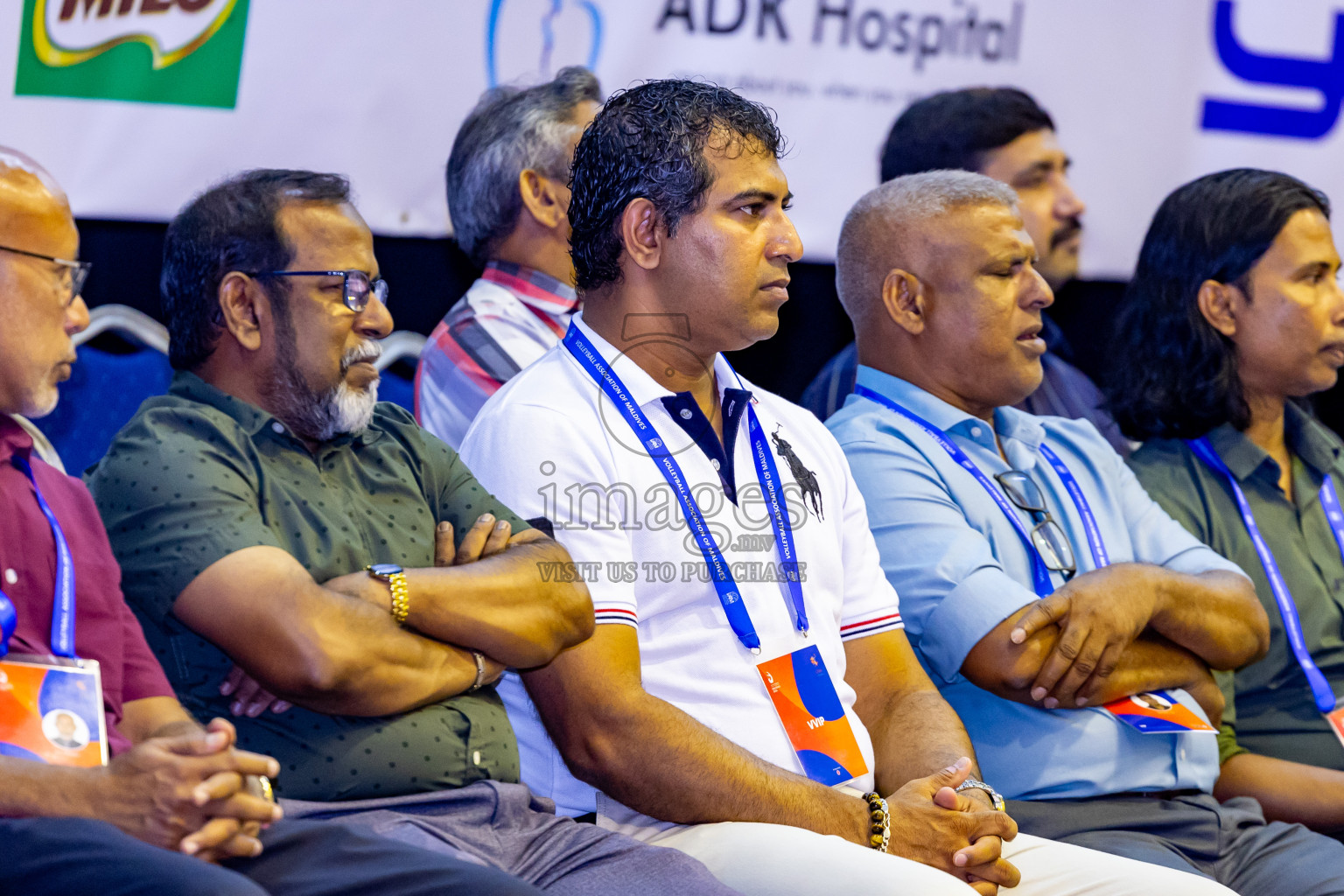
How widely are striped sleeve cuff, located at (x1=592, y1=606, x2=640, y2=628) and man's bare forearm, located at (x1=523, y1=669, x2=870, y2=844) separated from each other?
0.12 meters

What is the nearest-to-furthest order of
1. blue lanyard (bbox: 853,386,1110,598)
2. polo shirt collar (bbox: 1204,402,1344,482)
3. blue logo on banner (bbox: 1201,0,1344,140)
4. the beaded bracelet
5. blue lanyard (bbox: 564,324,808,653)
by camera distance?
1. the beaded bracelet
2. blue lanyard (bbox: 564,324,808,653)
3. blue lanyard (bbox: 853,386,1110,598)
4. polo shirt collar (bbox: 1204,402,1344,482)
5. blue logo on banner (bbox: 1201,0,1344,140)

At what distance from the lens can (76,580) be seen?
186cm

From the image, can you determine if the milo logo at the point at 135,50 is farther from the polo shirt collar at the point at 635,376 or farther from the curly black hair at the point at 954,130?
the curly black hair at the point at 954,130

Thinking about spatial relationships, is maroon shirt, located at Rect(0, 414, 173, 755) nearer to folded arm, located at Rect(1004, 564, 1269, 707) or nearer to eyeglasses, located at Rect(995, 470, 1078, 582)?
folded arm, located at Rect(1004, 564, 1269, 707)

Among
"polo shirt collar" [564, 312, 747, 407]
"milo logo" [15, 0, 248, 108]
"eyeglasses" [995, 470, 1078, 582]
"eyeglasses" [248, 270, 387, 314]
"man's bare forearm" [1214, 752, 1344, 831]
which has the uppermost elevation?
"milo logo" [15, 0, 248, 108]

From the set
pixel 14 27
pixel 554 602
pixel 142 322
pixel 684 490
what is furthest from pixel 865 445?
pixel 14 27

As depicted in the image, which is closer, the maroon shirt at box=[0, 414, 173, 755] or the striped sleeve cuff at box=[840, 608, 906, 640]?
the maroon shirt at box=[0, 414, 173, 755]

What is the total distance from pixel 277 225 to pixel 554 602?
31.5 inches

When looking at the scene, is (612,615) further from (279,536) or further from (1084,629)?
(1084,629)

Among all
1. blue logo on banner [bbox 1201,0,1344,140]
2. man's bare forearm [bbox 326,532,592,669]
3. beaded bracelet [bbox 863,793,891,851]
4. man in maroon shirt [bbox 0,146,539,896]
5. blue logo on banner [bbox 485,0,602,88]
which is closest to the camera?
man in maroon shirt [bbox 0,146,539,896]

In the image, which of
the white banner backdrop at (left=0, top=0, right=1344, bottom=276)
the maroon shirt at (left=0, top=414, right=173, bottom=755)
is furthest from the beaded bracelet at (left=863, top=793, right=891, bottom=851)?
the white banner backdrop at (left=0, top=0, right=1344, bottom=276)

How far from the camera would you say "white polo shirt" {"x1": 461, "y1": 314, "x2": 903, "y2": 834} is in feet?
7.36

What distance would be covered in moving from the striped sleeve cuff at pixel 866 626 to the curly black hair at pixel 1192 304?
1.16 meters

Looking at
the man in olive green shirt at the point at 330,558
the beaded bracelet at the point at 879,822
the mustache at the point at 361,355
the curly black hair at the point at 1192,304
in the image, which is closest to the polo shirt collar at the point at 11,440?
the man in olive green shirt at the point at 330,558
